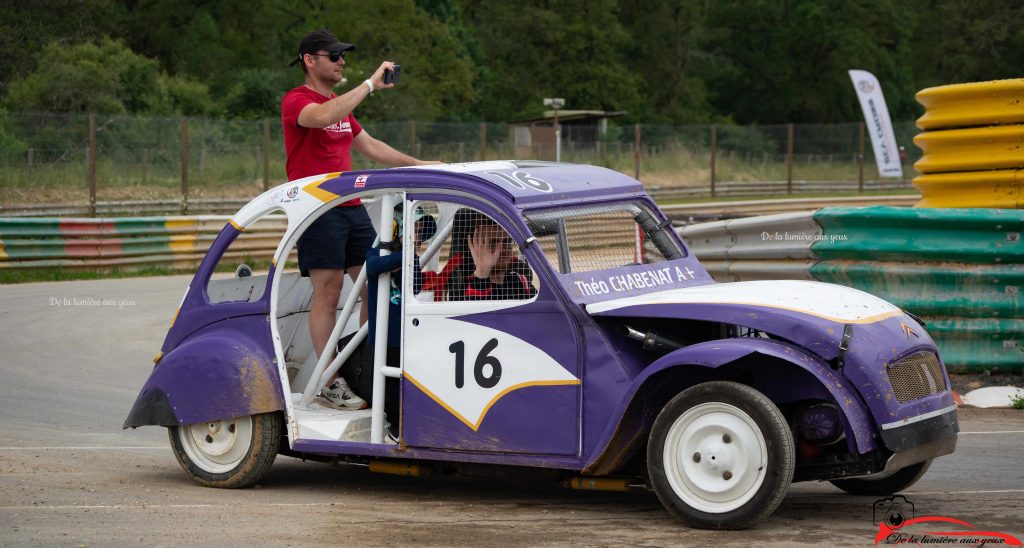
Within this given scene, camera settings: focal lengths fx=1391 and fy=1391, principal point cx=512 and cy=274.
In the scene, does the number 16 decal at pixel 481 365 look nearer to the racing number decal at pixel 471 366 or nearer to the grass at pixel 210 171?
the racing number decal at pixel 471 366

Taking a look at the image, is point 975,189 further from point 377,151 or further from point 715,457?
point 715,457

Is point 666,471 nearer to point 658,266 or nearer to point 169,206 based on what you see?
point 658,266

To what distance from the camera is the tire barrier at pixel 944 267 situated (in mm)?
10289

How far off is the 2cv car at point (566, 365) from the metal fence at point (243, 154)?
58.5 ft

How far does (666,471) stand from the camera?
6.34m

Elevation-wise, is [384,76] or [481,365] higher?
[384,76]

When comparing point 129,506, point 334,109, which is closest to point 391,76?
point 334,109

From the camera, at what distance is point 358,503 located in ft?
23.7

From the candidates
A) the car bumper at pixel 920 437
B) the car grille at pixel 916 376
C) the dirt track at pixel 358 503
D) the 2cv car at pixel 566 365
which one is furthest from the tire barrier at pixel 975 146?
the car bumper at pixel 920 437

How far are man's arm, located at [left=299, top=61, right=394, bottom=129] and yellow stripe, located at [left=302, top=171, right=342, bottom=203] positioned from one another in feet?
1.10

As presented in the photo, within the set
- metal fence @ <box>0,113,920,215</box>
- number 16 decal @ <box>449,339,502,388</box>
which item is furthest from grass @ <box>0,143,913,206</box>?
number 16 decal @ <box>449,339,502,388</box>

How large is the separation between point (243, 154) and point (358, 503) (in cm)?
2319

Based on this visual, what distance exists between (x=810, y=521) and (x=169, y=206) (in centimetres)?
2255

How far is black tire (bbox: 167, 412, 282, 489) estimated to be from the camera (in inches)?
299
